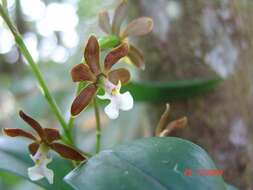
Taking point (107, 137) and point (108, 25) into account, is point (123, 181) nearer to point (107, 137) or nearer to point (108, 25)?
point (108, 25)

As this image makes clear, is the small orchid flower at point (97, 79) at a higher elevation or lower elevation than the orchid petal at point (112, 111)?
higher

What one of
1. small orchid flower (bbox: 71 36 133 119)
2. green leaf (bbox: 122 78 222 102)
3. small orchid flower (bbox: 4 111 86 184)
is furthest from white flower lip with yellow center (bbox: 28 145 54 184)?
green leaf (bbox: 122 78 222 102)

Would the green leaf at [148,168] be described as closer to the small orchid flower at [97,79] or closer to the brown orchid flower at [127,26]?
the small orchid flower at [97,79]

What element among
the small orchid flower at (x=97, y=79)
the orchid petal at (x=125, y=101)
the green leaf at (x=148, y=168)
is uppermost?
the small orchid flower at (x=97, y=79)

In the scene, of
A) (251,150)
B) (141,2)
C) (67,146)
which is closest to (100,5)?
(141,2)

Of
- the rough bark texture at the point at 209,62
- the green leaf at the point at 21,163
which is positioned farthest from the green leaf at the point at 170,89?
the green leaf at the point at 21,163
